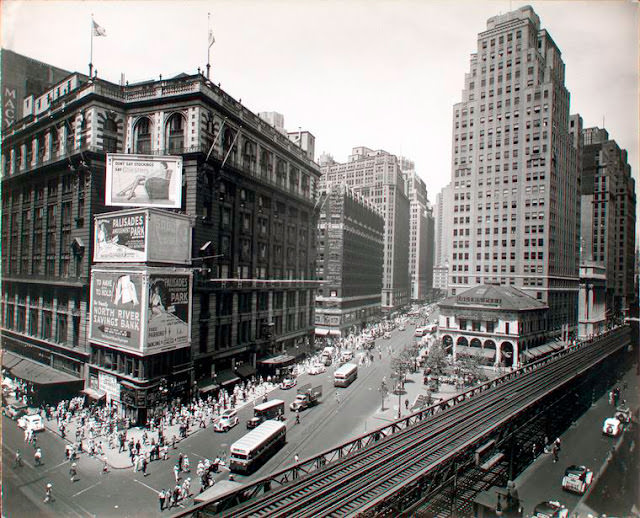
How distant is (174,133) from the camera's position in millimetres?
45406

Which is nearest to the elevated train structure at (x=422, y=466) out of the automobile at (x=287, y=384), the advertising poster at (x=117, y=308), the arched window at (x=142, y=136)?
the advertising poster at (x=117, y=308)

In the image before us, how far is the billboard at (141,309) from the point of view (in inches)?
1457

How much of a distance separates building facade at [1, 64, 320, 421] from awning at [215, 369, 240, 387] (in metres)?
0.22

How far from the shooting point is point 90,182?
43688 mm

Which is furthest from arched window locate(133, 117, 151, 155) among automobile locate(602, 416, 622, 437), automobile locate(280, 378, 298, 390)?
automobile locate(602, 416, 622, 437)

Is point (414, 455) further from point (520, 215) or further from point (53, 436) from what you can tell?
point (520, 215)

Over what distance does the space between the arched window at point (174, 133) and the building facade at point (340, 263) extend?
45473 millimetres

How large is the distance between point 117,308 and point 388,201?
4979 inches

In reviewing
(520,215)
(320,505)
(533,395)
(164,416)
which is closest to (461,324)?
(520,215)

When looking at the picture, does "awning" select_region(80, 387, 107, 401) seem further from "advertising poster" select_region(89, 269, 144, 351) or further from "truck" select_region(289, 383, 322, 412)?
"truck" select_region(289, 383, 322, 412)

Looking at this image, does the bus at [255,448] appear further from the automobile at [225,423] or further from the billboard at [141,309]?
the billboard at [141,309]

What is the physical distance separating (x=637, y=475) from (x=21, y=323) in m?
67.6

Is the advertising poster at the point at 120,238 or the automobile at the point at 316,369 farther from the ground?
the advertising poster at the point at 120,238

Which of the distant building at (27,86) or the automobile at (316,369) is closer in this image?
the distant building at (27,86)
